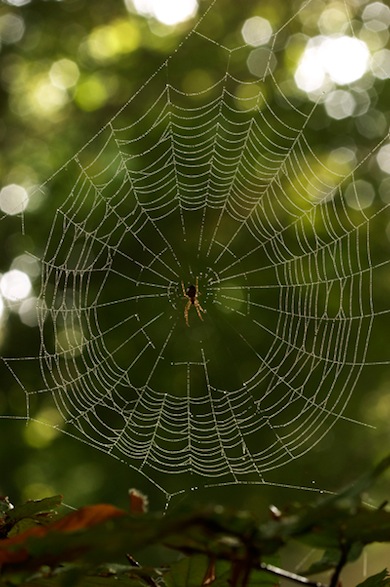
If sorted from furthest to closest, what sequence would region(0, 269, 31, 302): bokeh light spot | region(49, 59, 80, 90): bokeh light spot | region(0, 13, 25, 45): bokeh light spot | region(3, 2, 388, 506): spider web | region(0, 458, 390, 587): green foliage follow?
region(0, 13, 25, 45): bokeh light spot
region(49, 59, 80, 90): bokeh light spot
region(3, 2, 388, 506): spider web
region(0, 269, 31, 302): bokeh light spot
region(0, 458, 390, 587): green foliage

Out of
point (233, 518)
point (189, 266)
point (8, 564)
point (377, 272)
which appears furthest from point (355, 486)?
point (377, 272)

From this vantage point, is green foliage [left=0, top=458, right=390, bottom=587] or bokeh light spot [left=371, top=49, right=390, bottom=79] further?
bokeh light spot [left=371, top=49, right=390, bottom=79]

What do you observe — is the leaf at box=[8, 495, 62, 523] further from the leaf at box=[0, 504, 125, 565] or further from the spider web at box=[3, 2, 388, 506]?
the spider web at box=[3, 2, 388, 506]

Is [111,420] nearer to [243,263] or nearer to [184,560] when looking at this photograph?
[243,263]

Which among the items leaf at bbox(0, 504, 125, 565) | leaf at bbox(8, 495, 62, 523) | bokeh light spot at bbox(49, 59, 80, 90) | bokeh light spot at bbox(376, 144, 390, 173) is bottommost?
leaf at bbox(0, 504, 125, 565)

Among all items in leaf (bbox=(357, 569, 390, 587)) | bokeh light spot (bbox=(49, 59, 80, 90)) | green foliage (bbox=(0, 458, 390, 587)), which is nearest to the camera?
green foliage (bbox=(0, 458, 390, 587))

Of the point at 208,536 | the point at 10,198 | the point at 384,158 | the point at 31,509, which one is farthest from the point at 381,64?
the point at 208,536

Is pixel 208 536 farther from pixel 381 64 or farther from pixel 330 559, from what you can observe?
pixel 381 64

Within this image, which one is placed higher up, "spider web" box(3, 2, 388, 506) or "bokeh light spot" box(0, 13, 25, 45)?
"bokeh light spot" box(0, 13, 25, 45)

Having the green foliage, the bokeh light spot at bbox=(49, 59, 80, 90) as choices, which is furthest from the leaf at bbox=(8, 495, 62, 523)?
the bokeh light spot at bbox=(49, 59, 80, 90)
